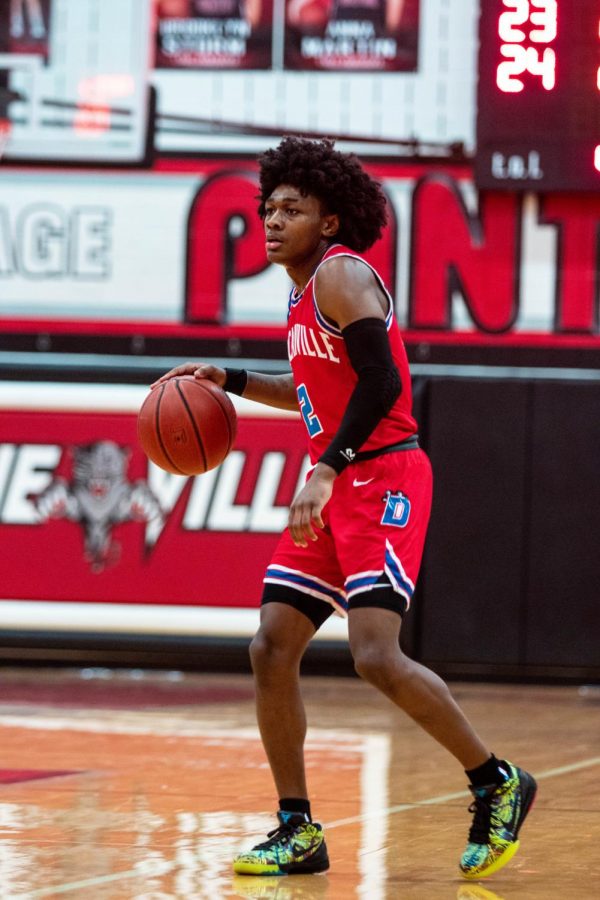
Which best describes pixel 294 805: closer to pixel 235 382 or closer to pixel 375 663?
pixel 375 663

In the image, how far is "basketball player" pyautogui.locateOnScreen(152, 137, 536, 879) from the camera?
442cm

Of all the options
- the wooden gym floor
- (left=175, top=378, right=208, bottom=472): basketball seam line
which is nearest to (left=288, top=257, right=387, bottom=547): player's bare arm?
(left=175, top=378, right=208, bottom=472): basketball seam line

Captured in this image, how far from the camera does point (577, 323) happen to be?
33.5ft

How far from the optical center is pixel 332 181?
4.75 meters

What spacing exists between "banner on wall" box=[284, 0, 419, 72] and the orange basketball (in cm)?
564

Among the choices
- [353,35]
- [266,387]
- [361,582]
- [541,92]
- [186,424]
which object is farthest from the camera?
[353,35]

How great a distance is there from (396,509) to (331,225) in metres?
0.88

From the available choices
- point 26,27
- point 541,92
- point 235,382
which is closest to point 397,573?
point 235,382

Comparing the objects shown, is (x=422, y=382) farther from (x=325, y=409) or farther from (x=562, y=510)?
(x=325, y=409)

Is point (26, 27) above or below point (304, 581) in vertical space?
above

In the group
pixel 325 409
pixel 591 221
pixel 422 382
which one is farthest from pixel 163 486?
pixel 325 409

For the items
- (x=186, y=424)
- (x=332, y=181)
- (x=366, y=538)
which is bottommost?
(x=366, y=538)

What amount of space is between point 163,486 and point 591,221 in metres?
3.16

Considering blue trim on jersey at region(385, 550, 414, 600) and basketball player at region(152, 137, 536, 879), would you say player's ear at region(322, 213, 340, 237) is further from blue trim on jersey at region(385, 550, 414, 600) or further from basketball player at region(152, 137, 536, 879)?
blue trim on jersey at region(385, 550, 414, 600)
